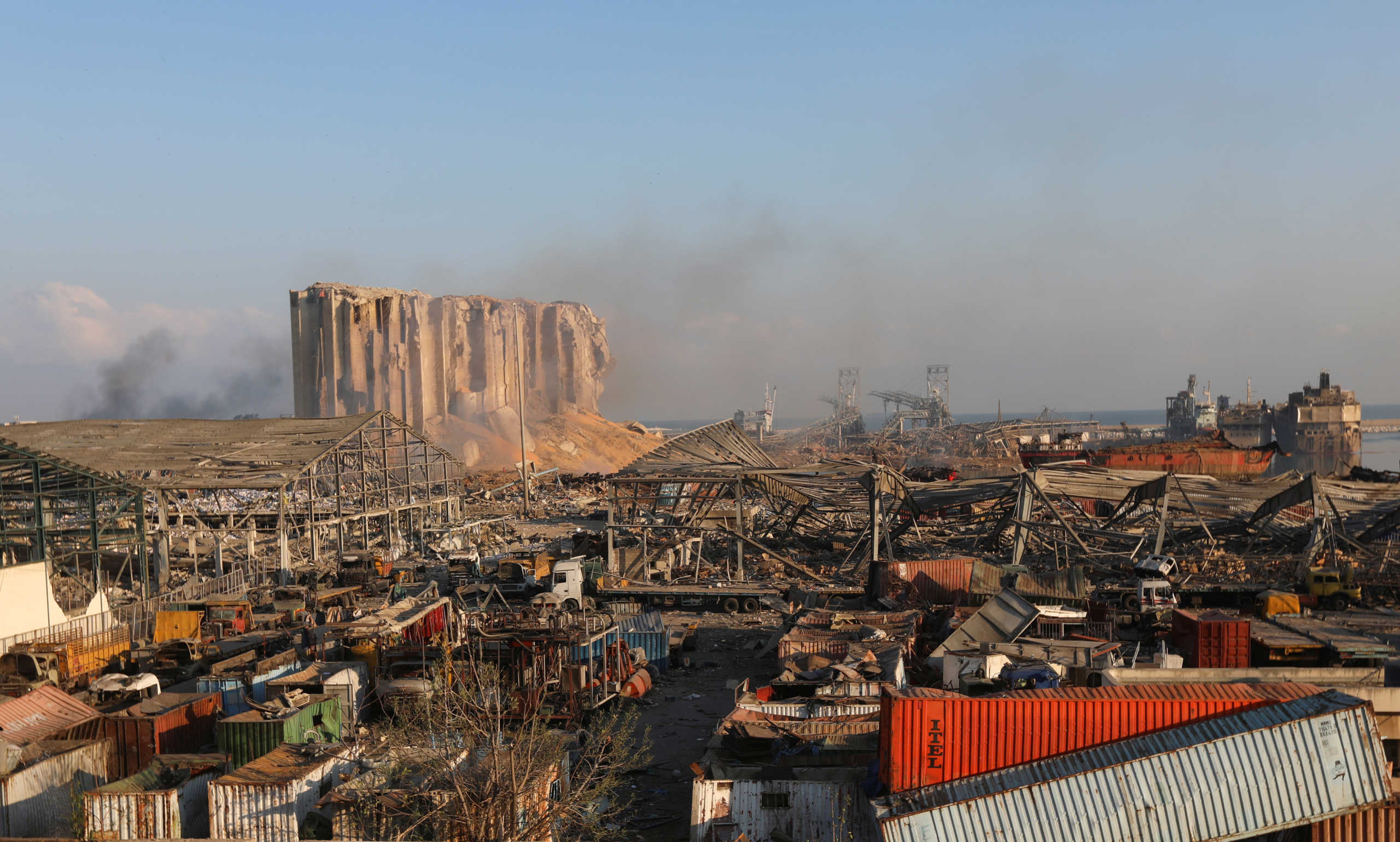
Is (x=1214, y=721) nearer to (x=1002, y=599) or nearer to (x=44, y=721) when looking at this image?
(x=1002, y=599)

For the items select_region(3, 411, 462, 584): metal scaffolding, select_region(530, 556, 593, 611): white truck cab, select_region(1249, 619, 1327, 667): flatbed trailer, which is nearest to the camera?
select_region(1249, 619, 1327, 667): flatbed trailer

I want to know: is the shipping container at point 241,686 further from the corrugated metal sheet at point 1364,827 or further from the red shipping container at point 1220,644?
the red shipping container at point 1220,644

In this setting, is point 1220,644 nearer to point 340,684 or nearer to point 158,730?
point 340,684

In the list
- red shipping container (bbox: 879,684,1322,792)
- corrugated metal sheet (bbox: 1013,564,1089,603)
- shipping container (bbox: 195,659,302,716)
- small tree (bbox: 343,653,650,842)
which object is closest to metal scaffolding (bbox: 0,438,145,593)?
shipping container (bbox: 195,659,302,716)

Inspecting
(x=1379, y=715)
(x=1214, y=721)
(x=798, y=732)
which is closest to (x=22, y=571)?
(x=798, y=732)

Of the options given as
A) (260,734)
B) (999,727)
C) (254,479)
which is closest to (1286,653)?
(999,727)

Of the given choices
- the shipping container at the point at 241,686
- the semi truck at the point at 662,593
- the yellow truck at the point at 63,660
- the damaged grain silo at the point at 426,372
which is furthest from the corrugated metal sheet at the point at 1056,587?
the damaged grain silo at the point at 426,372

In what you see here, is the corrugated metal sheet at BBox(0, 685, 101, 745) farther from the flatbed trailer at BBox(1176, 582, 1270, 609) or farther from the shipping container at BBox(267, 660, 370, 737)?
the flatbed trailer at BBox(1176, 582, 1270, 609)
